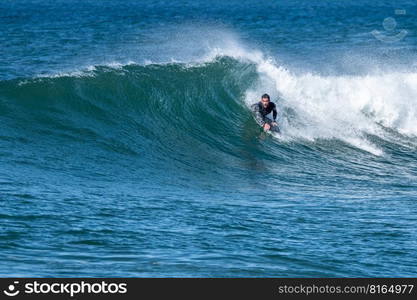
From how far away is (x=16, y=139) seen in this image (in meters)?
20.6

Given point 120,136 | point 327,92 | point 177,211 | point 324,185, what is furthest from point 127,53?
point 177,211

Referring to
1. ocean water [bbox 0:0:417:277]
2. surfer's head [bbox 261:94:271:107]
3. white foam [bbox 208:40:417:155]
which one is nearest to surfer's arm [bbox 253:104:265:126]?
surfer's head [bbox 261:94:271:107]

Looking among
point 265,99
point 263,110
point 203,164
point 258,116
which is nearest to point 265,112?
point 263,110

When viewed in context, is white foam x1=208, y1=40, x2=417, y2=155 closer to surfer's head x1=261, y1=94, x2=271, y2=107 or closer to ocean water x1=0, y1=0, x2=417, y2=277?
ocean water x1=0, y1=0, x2=417, y2=277

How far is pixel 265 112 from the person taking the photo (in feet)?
75.4

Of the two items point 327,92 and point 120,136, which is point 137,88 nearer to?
point 120,136

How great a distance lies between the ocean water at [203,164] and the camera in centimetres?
1322

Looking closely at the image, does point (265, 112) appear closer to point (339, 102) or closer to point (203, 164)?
point (203, 164)

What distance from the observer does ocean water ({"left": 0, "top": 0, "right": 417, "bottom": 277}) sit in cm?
1322

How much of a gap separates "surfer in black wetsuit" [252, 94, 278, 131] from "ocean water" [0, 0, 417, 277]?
14.2 inches

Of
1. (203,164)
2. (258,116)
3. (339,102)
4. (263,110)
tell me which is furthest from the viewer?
(339,102)

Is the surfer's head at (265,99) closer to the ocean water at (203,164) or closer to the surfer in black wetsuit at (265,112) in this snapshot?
the surfer in black wetsuit at (265,112)

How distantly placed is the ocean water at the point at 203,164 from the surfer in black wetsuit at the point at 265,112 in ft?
1.18

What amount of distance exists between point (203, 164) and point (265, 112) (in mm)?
2872
